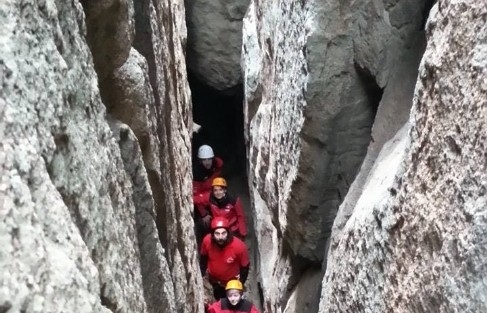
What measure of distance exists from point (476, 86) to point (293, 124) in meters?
2.03

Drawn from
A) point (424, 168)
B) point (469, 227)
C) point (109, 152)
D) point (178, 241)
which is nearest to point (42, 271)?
point (109, 152)

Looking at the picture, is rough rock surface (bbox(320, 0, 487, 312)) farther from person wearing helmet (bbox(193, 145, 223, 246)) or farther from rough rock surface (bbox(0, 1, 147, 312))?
person wearing helmet (bbox(193, 145, 223, 246))

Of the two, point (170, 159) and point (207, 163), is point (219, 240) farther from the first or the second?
point (170, 159)

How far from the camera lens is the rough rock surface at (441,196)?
5.49 ft

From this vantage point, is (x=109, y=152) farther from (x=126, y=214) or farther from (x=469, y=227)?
(x=469, y=227)

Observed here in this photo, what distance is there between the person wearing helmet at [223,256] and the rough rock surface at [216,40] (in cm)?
236

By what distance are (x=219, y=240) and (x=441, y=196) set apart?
3.51 metres

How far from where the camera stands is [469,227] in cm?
167

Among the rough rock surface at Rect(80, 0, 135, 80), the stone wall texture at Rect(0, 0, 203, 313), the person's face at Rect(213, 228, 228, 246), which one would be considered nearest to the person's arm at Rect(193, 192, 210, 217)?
the person's face at Rect(213, 228, 228, 246)

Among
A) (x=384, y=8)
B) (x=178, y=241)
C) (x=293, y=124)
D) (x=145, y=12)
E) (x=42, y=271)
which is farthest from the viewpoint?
(x=293, y=124)

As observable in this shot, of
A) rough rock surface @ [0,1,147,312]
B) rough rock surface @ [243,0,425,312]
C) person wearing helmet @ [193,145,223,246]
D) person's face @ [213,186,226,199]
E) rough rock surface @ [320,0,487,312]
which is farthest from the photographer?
person wearing helmet @ [193,145,223,246]

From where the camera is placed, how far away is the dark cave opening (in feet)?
25.7

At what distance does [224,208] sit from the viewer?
607 cm

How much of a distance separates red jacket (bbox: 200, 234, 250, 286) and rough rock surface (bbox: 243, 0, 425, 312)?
682mm
